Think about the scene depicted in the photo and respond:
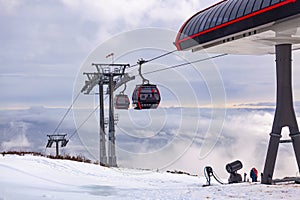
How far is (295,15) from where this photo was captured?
10.8m

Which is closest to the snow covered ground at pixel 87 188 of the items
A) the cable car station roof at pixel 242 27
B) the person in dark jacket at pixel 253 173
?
the person in dark jacket at pixel 253 173

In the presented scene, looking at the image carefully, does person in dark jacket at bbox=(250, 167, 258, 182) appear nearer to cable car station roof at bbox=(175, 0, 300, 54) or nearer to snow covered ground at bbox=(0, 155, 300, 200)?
snow covered ground at bbox=(0, 155, 300, 200)

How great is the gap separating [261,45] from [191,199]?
21.3 ft

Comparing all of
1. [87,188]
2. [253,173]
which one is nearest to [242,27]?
[87,188]

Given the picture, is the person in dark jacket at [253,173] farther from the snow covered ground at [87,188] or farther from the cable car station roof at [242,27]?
the cable car station roof at [242,27]

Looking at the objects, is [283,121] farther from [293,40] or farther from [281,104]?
[293,40]

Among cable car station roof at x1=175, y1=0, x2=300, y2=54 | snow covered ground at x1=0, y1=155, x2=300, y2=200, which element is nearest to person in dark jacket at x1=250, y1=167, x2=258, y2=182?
snow covered ground at x1=0, y1=155, x2=300, y2=200

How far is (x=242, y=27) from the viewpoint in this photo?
12406 millimetres

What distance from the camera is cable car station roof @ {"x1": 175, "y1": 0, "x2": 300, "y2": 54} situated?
1138cm

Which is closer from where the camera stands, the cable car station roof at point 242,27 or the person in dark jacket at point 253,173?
the cable car station roof at point 242,27

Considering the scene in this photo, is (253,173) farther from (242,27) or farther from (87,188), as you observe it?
(87,188)

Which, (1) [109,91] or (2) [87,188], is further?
(1) [109,91]

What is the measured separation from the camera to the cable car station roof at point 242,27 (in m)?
11.4

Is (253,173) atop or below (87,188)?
below
